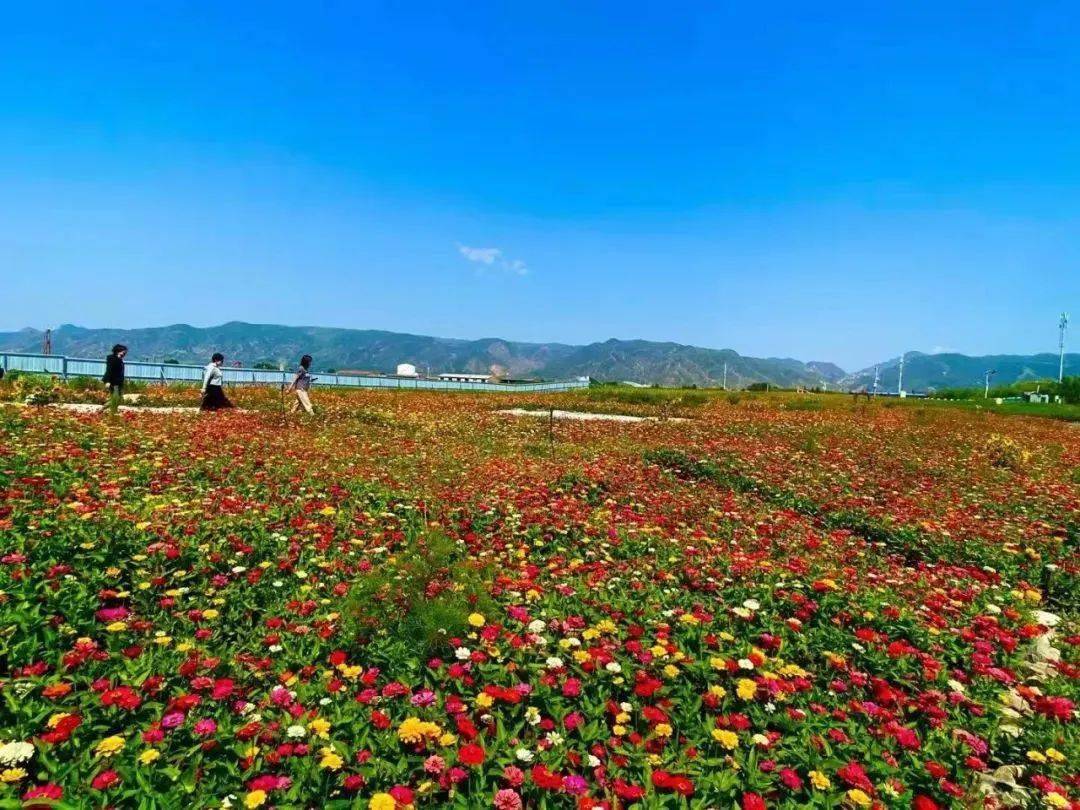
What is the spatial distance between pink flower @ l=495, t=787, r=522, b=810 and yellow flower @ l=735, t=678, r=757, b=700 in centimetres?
167

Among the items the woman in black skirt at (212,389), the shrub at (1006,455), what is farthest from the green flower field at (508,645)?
the woman in black skirt at (212,389)

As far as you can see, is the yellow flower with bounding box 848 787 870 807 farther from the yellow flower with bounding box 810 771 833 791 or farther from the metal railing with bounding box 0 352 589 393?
the metal railing with bounding box 0 352 589 393

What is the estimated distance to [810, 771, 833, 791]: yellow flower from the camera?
2.94m

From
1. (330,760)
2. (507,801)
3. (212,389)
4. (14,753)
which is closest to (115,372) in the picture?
(212,389)

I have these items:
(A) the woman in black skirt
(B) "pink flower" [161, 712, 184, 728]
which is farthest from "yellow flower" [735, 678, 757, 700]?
(A) the woman in black skirt

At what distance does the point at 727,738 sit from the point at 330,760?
7.04 feet

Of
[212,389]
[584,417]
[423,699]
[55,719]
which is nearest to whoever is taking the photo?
[55,719]

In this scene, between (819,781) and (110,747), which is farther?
(819,781)

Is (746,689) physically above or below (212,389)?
below

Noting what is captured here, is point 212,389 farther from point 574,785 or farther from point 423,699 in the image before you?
point 574,785

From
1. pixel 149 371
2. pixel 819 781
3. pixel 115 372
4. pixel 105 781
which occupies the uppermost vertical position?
pixel 115 372

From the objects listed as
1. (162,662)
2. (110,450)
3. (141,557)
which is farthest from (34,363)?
(162,662)

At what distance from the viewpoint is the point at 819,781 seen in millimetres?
2959

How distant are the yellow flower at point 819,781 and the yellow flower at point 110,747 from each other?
11.6 ft
